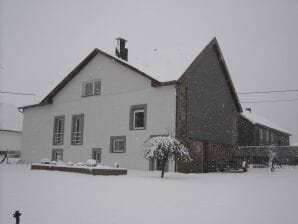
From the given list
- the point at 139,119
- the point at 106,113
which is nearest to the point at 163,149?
the point at 139,119

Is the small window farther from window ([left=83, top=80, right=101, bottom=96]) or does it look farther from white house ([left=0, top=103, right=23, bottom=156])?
white house ([left=0, top=103, right=23, bottom=156])

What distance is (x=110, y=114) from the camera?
25344 millimetres

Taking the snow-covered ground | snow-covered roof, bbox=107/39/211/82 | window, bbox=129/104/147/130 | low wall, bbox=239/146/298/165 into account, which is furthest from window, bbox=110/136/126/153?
low wall, bbox=239/146/298/165

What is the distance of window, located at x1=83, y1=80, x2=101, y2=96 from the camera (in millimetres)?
26841

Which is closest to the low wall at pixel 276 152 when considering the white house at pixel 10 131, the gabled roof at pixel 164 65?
the gabled roof at pixel 164 65

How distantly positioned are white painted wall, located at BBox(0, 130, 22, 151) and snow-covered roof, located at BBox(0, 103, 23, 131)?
0.65 metres

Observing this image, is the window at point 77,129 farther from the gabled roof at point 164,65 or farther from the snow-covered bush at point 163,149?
the snow-covered bush at point 163,149

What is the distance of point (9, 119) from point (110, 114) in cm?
2903

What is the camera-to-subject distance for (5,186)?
39.3 feet

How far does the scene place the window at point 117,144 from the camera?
2440cm

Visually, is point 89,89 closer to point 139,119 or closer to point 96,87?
point 96,87

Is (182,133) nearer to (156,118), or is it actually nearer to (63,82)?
(156,118)

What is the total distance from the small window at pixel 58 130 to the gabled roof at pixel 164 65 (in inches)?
72.6

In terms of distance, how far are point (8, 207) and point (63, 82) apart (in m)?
21.3
